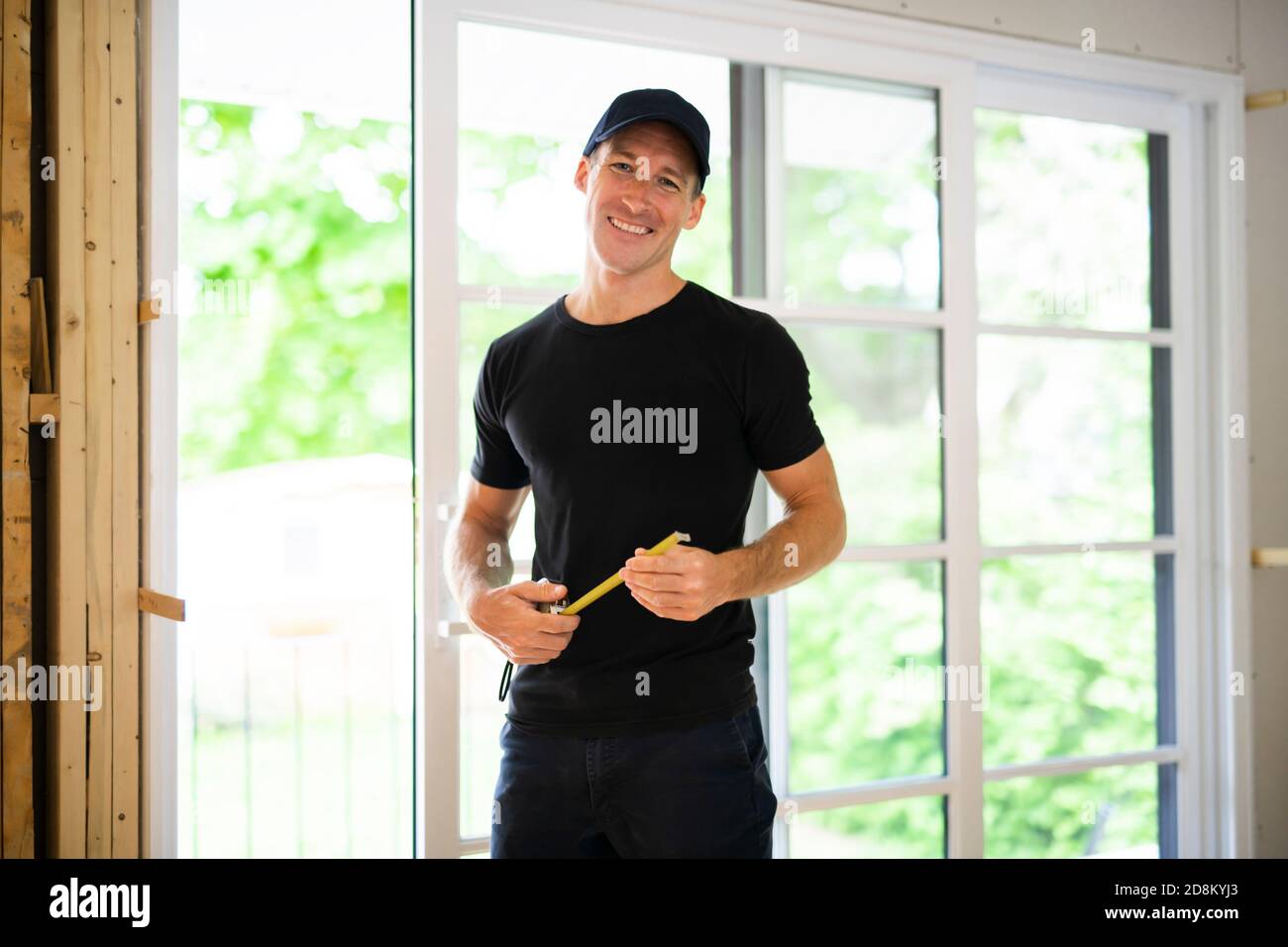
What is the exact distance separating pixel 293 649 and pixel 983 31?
139 inches

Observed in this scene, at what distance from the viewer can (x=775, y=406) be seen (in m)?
1.63

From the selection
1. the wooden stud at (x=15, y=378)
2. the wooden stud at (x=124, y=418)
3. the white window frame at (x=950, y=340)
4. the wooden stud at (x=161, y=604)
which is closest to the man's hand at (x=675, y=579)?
the white window frame at (x=950, y=340)

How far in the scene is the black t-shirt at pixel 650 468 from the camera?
160 centimetres

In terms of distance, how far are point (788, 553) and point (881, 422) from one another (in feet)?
2.98

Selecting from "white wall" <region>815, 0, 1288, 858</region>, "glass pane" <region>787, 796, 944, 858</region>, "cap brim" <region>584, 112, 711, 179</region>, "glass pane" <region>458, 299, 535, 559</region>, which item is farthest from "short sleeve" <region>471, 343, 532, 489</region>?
"white wall" <region>815, 0, 1288, 858</region>

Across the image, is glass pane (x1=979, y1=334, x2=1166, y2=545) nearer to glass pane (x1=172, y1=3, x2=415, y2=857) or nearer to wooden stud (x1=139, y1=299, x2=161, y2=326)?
glass pane (x1=172, y1=3, x2=415, y2=857)

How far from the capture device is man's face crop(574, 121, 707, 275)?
1.65m

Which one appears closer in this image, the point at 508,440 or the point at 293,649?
the point at 508,440

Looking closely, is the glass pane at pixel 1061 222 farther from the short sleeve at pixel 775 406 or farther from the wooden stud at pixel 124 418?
the wooden stud at pixel 124 418
